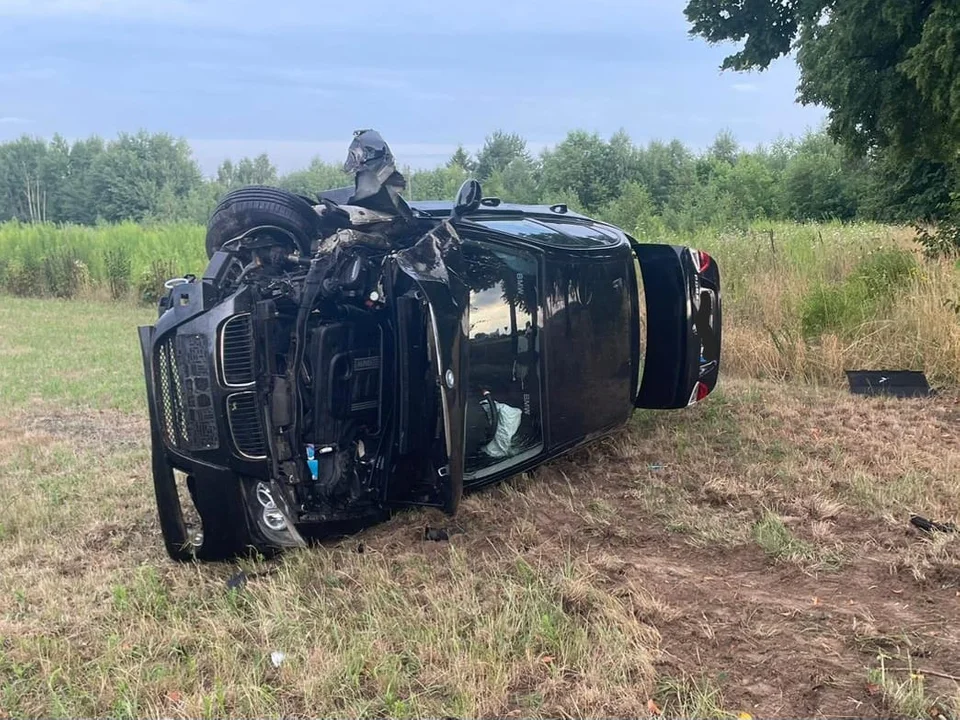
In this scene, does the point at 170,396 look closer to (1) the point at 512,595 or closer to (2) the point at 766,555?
(1) the point at 512,595

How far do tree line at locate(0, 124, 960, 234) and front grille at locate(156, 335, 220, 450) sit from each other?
11.4 metres

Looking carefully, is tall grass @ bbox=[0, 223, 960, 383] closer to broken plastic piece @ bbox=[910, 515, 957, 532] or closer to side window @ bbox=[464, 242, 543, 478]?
broken plastic piece @ bbox=[910, 515, 957, 532]

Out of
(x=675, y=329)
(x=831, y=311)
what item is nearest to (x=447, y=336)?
(x=675, y=329)

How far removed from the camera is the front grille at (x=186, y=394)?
3.16 meters

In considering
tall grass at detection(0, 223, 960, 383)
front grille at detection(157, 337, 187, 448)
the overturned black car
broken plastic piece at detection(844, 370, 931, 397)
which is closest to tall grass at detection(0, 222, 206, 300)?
tall grass at detection(0, 223, 960, 383)

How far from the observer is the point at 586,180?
3519 centimetres

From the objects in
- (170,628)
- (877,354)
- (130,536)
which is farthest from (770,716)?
(877,354)

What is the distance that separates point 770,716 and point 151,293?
15.2 meters

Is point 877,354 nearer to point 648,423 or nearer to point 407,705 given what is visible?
point 648,423

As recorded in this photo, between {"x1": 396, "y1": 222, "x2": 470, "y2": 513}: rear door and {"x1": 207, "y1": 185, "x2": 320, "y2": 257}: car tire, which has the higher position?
{"x1": 207, "y1": 185, "x2": 320, "y2": 257}: car tire

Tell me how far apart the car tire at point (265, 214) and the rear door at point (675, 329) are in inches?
111

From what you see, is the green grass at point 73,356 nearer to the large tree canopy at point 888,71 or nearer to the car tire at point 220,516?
the car tire at point 220,516

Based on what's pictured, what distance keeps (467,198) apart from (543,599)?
6.50ft

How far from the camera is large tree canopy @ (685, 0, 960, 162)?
698 centimetres
